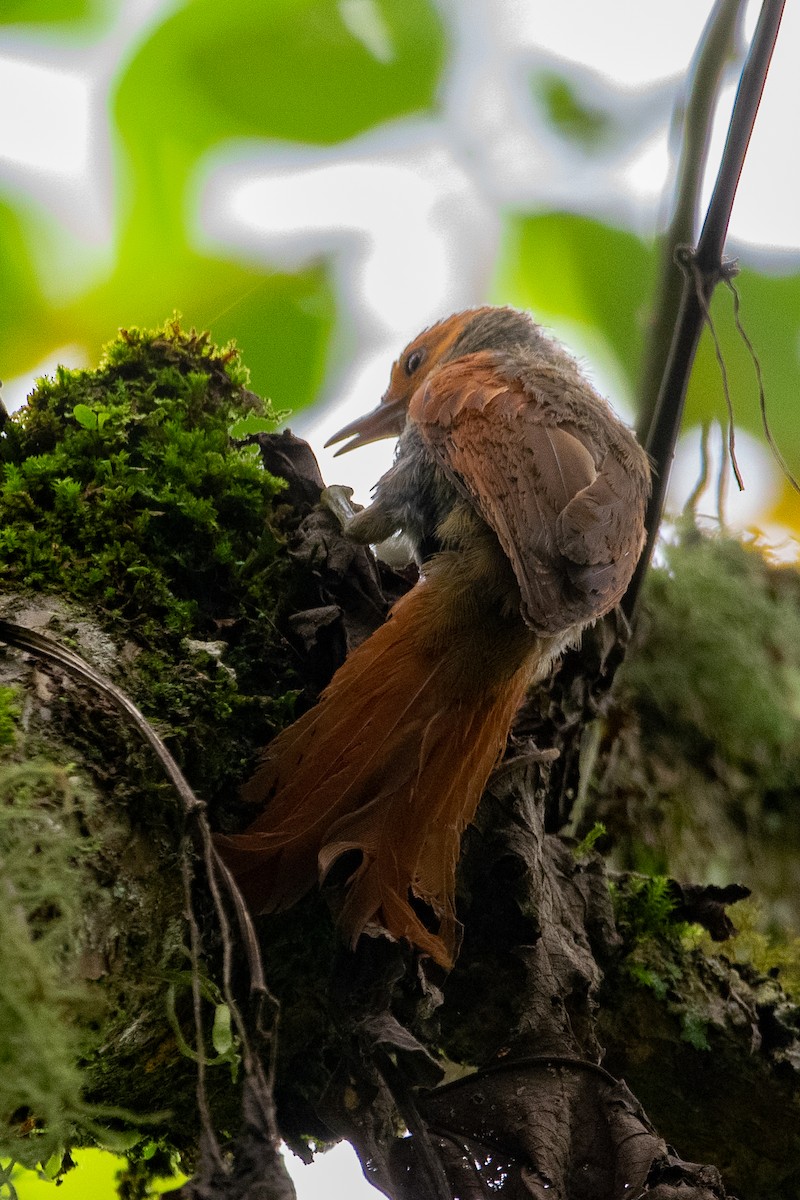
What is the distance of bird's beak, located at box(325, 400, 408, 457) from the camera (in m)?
3.51

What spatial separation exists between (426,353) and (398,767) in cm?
204

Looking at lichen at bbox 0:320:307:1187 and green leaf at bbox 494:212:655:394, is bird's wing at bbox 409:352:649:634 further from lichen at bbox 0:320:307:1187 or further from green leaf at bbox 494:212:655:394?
green leaf at bbox 494:212:655:394

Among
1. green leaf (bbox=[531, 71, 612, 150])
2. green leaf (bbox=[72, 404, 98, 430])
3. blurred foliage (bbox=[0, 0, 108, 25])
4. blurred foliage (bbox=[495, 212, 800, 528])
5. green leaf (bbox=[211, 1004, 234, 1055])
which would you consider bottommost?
green leaf (bbox=[211, 1004, 234, 1055])

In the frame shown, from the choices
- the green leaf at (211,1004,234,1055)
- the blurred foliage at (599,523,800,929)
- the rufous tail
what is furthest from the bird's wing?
the blurred foliage at (599,523,800,929)

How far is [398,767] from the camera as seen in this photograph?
185cm

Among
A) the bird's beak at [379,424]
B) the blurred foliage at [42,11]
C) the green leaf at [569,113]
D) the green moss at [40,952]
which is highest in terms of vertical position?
the blurred foliage at [42,11]

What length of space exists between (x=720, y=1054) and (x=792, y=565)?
2163 millimetres

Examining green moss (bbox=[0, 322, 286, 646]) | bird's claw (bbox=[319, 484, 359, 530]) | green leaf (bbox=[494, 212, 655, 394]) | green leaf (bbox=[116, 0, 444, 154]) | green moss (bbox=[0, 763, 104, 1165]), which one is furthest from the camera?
green leaf (bbox=[494, 212, 655, 394])

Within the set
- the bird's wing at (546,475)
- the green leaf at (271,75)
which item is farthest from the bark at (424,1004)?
the green leaf at (271,75)

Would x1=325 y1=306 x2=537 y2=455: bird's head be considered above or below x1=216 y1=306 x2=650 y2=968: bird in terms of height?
above

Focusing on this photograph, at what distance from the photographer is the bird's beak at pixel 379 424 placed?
3.51 meters

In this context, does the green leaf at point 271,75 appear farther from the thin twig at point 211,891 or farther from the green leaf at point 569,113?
the thin twig at point 211,891

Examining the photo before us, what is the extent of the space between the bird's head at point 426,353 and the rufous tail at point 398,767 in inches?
60.4

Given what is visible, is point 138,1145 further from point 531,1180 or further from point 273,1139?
point 273,1139
